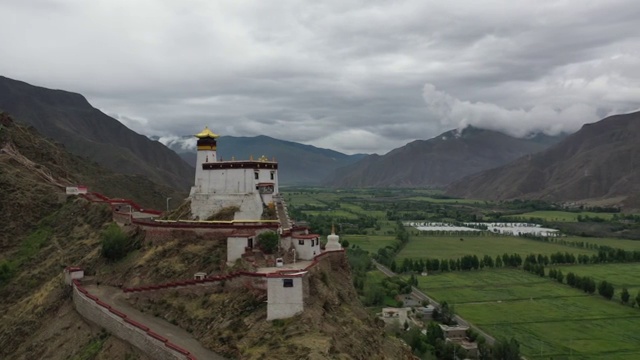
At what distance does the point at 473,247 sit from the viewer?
141875 millimetres

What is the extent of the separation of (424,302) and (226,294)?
174ft

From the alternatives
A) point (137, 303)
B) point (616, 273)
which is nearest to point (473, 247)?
point (616, 273)

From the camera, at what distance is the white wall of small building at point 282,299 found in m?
35.4

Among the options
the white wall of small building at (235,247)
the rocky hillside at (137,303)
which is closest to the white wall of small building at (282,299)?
the rocky hillside at (137,303)

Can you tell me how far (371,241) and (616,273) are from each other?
58.9 metres

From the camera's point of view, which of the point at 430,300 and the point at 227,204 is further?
the point at 430,300

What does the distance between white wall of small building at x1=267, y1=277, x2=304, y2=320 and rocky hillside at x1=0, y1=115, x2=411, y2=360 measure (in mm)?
667

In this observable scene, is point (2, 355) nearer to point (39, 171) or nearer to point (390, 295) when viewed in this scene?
point (39, 171)

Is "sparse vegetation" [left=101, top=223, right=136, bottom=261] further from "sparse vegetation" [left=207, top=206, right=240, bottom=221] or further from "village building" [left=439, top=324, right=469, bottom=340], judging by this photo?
"village building" [left=439, top=324, right=469, bottom=340]

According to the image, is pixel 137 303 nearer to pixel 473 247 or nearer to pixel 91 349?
pixel 91 349

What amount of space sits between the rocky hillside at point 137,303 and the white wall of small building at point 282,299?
2.19 ft

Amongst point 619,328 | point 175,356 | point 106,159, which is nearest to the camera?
point 175,356

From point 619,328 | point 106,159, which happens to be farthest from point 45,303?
point 106,159

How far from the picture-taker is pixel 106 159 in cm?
17975
